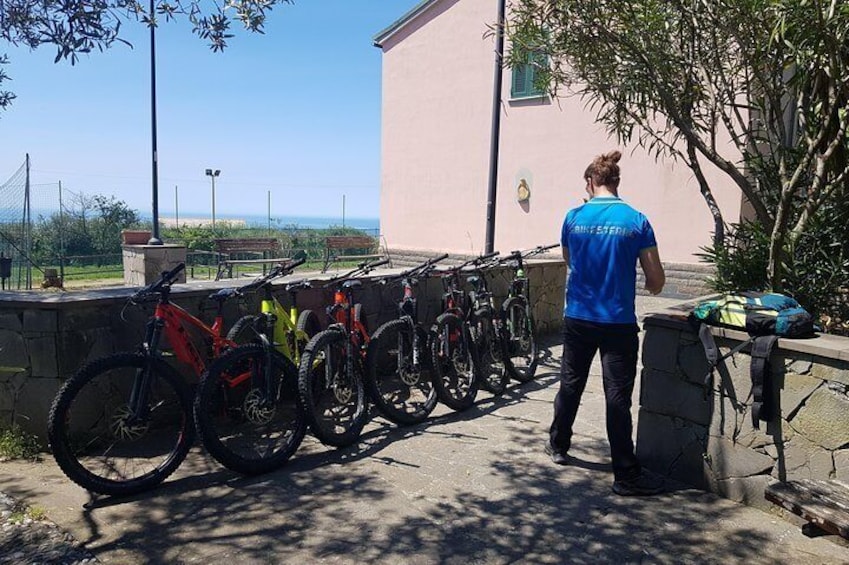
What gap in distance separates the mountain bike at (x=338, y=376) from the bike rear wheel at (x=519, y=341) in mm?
1604

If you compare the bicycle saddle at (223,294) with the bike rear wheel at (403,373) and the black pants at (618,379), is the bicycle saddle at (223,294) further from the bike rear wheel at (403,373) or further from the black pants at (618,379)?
the black pants at (618,379)

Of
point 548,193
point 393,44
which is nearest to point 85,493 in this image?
point 548,193

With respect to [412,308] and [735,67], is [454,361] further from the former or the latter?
[735,67]

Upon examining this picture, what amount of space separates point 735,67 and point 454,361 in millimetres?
3281

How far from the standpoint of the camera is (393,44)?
17016mm

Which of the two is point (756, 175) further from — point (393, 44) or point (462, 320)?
point (393, 44)

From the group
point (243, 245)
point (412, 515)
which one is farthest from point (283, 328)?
point (243, 245)

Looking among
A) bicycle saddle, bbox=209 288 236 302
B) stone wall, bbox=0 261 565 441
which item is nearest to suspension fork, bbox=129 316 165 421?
stone wall, bbox=0 261 565 441

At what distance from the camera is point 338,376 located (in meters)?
4.59

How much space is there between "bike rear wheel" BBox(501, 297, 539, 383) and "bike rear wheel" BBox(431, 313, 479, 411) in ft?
2.11

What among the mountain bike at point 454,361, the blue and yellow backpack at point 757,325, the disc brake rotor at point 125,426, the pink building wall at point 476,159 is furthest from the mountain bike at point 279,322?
the pink building wall at point 476,159

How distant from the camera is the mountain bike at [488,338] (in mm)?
5733

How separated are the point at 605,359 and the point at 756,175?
2.63 meters

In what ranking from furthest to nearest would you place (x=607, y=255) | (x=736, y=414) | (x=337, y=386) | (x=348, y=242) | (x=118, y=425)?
(x=348, y=242), (x=337, y=386), (x=118, y=425), (x=607, y=255), (x=736, y=414)
